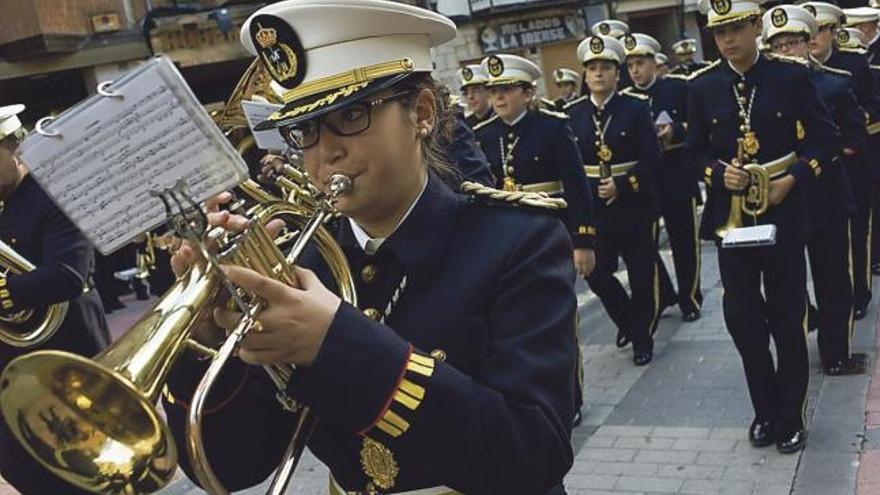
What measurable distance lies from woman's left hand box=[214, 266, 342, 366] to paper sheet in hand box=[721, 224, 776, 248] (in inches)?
115

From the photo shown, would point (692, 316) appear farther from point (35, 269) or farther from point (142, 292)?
point (142, 292)

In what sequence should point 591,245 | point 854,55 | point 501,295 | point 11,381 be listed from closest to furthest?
point 11,381, point 501,295, point 591,245, point 854,55

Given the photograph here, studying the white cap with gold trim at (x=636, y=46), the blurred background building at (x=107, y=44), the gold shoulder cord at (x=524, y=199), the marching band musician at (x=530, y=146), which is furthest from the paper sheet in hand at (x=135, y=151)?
the blurred background building at (x=107, y=44)

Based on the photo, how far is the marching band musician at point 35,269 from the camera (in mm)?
4074

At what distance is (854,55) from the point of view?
693 centimetres

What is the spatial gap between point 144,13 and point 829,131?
12.1 metres

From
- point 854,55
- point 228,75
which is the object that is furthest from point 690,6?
point 854,55

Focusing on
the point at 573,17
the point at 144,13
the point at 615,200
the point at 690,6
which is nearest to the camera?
the point at 615,200

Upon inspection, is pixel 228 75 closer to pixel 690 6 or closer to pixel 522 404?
pixel 690 6

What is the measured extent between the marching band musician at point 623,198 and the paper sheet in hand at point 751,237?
1.93 meters

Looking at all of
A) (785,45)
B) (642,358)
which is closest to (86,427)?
(642,358)

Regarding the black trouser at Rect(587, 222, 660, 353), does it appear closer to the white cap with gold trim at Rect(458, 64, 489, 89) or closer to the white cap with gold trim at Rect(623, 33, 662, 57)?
the white cap with gold trim at Rect(458, 64, 489, 89)

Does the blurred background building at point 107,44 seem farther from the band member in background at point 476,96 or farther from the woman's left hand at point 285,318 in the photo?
the woman's left hand at point 285,318

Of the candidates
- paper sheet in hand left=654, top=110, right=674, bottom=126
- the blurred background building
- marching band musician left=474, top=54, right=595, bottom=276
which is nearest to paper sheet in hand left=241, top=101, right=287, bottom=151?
marching band musician left=474, top=54, right=595, bottom=276
